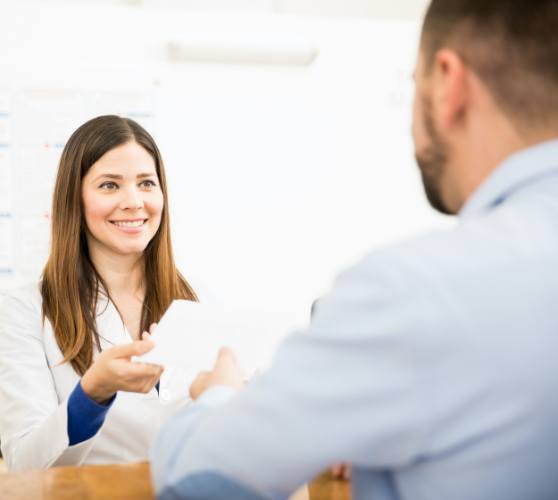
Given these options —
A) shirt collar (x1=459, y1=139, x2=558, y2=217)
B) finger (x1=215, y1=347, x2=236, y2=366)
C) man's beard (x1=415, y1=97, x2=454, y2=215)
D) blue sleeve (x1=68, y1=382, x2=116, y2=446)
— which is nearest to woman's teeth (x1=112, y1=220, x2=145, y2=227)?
blue sleeve (x1=68, y1=382, x2=116, y2=446)

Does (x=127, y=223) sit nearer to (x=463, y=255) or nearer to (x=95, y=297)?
(x=95, y=297)

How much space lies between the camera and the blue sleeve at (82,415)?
126 centimetres

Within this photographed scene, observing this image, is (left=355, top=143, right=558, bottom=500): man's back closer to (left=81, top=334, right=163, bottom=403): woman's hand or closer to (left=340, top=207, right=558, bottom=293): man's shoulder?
(left=340, top=207, right=558, bottom=293): man's shoulder

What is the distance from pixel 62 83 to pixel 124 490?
2.25 m

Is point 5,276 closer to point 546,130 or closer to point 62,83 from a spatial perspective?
point 62,83

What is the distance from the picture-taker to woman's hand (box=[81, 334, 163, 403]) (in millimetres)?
1167

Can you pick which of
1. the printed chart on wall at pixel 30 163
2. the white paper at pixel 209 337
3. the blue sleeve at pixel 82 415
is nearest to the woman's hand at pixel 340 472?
the white paper at pixel 209 337

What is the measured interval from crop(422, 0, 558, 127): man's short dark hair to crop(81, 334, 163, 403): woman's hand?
0.74 m

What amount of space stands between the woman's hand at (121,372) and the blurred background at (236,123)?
5.38ft

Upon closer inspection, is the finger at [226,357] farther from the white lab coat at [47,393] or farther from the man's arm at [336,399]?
the white lab coat at [47,393]

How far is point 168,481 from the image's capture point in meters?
0.67

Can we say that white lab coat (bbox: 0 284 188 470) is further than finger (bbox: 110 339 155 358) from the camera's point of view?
Yes

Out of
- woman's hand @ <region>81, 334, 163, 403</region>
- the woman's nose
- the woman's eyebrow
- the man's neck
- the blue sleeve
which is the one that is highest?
the woman's eyebrow

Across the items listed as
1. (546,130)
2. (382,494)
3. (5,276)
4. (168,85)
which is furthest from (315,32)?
(382,494)
